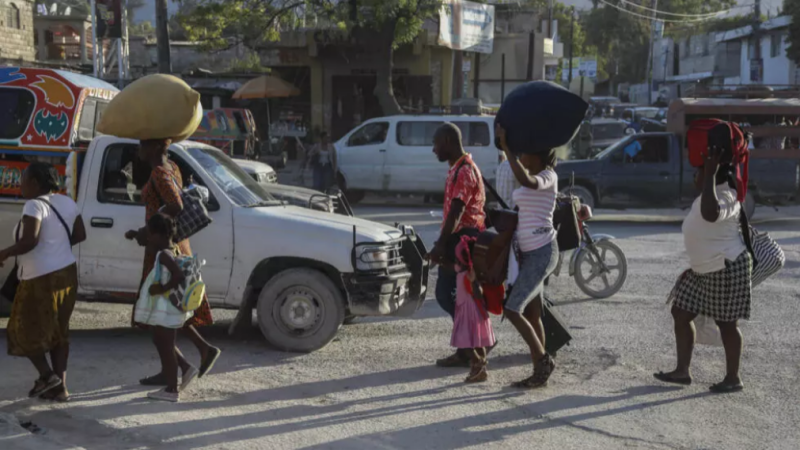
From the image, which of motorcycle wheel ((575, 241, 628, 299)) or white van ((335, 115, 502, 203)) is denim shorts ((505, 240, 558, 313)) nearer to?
motorcycle wheel ((575, 241, 628, 299))

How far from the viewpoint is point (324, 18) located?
25031 millimetres

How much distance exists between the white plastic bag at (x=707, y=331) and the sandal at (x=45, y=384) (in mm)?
4309

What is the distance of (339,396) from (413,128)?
44.9 feet

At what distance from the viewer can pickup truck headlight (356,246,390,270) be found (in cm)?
705

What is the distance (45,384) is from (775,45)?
46111mm

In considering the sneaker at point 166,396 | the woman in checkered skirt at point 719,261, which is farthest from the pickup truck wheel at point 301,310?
the woman in checkered skirt at point 719,261

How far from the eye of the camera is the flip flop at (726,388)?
20.3 ft

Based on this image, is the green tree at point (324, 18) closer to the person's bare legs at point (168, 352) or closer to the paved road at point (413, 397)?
the paved road at point (413, 397)

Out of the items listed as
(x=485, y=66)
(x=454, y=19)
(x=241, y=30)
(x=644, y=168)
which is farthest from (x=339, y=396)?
(x=485, y=66)

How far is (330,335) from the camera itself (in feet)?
23.4

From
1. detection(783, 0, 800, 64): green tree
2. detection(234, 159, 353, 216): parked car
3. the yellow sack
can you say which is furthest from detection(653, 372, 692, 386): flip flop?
detection(783, 0, 800, 64): green tree

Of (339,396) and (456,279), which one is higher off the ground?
(456,279)

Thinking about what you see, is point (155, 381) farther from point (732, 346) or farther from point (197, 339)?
point (732, 346)

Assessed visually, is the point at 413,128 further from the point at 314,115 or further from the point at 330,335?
the point at 330,335
